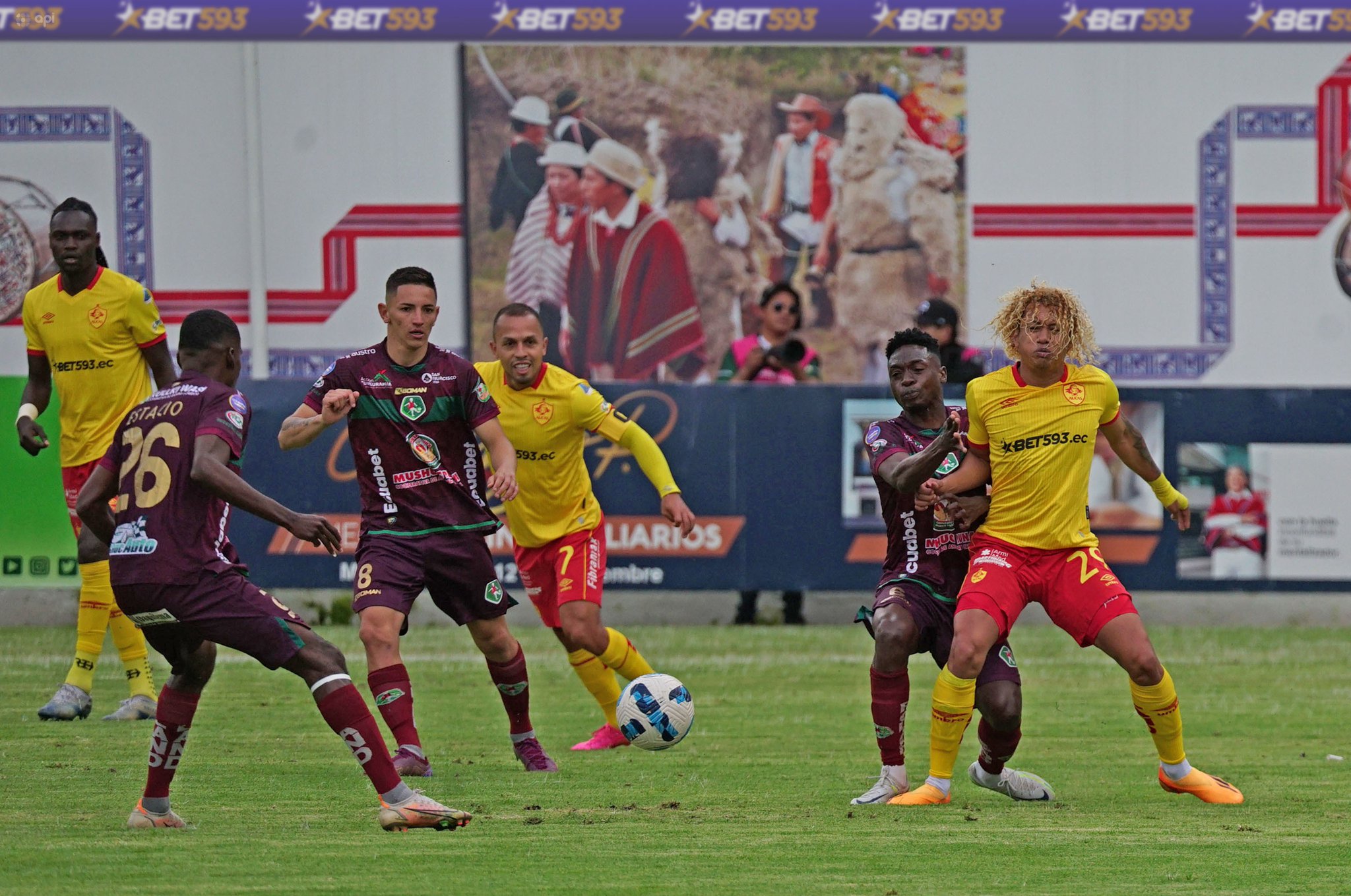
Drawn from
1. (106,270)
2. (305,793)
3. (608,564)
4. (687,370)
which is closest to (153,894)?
(305,793)

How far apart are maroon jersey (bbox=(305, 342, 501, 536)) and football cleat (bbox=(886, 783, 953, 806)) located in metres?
2.30

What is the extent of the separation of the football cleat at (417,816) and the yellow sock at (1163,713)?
115 inches

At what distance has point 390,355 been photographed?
847 centimetres

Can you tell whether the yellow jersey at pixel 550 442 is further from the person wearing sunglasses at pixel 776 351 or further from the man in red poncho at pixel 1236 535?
the man in red poncho at pixel 1236 535

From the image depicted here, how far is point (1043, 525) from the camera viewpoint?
7.92 meters

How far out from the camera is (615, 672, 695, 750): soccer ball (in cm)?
892

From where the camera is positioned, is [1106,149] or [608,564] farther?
[1106,149]

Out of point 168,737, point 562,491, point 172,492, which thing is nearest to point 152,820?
point 168,737

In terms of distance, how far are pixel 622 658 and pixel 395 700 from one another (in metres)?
1.68

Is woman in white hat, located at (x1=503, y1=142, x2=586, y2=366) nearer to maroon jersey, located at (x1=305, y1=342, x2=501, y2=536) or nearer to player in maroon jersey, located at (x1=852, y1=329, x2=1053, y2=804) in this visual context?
maroon jersey, located at (x1=305, y1=342, x2=501, y2=536)

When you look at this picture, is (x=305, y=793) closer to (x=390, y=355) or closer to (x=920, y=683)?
(x=390, y=355)

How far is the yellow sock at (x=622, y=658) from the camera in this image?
9.63 metres
